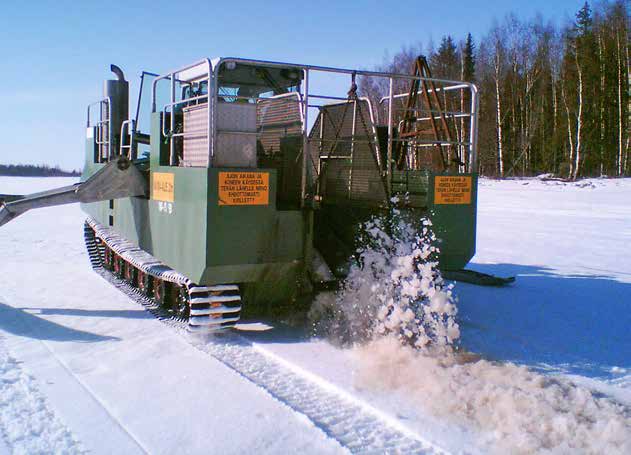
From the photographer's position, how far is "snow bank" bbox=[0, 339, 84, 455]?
12.1 feet

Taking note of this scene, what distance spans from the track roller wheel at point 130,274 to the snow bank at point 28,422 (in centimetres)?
332

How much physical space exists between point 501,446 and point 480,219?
48.1 ft

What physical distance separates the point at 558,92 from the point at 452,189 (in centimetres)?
3470

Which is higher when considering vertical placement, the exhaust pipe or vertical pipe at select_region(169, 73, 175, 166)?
the exhaust pipe

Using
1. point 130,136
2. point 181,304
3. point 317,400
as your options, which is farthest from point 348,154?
point 317,400

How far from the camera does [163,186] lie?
6414mm

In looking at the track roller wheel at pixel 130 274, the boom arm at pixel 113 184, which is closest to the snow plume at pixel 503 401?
the boom arm at pixel 113 184

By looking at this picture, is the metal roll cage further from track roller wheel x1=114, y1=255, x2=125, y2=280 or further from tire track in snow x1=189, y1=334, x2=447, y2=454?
track roller wheel x1=114, y1=255, x2=125, y2=280

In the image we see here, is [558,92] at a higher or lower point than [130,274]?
higher

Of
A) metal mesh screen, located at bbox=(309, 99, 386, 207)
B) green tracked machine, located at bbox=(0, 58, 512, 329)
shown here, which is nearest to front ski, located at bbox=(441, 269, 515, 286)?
green tracked machine, located at bbox=(0, 58, 512, 329)

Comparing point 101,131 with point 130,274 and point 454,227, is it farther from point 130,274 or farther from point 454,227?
point 454,227

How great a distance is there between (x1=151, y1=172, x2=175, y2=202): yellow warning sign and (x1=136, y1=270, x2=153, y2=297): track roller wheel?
117cm

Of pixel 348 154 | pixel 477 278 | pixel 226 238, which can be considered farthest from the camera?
pixel 477 278

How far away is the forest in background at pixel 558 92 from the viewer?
34.1 meters
